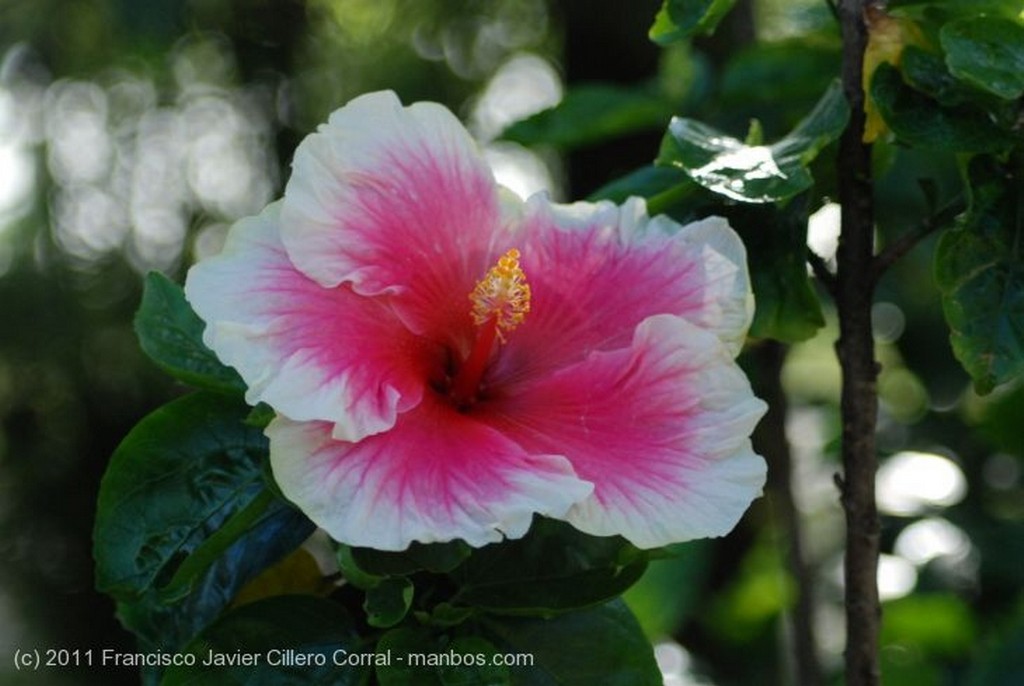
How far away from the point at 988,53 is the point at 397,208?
1.18 feet

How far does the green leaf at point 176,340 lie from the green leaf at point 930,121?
0.42 meters

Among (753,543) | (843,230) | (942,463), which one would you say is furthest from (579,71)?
(843,230)

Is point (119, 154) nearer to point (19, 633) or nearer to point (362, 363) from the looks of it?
point (19, 633)

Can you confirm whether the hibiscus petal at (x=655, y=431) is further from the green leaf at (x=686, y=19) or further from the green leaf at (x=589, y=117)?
the green leaf at (x=589, y=117)

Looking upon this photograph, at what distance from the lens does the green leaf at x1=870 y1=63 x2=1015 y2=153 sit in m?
0.85

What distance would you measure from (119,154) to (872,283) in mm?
2482

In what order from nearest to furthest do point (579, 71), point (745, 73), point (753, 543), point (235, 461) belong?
point (235, 461) < point (745, 73) < point (753, 543) < point (579, 71)

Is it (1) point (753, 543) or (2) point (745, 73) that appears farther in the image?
(1) point (753, 543)

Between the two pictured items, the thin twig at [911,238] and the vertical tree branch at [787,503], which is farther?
the vertical tree branch at [787,503]

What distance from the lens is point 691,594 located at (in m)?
1.64

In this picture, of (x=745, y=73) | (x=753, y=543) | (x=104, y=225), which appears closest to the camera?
(x=745, y=73)

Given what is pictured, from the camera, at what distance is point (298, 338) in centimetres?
72

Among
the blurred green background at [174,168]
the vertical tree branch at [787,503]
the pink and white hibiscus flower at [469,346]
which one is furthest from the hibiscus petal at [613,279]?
the blurred green background at [174,168]

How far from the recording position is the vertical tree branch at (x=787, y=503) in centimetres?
128
